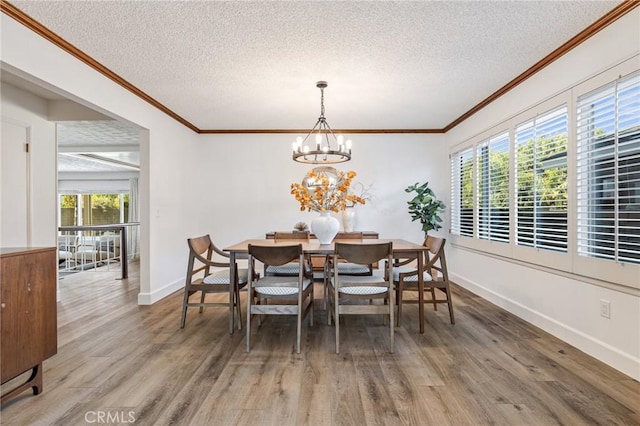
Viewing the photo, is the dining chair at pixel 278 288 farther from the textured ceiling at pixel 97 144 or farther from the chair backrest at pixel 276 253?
the textured ceiling at pixel 97 144

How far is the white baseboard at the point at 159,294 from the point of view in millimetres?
3930

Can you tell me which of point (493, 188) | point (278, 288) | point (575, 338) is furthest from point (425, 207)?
point (278, 288)

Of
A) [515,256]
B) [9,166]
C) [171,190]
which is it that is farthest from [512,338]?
[9,166]

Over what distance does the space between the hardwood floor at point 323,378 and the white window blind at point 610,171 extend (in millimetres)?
858

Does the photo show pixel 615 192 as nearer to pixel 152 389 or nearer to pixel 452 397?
pixel 452 397

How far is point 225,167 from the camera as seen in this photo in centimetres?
547

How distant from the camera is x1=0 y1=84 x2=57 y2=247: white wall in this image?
12.2ft

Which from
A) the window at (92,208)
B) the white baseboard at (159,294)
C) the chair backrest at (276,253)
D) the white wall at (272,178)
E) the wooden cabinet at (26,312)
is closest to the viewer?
the wooden cabinet at (26,312)

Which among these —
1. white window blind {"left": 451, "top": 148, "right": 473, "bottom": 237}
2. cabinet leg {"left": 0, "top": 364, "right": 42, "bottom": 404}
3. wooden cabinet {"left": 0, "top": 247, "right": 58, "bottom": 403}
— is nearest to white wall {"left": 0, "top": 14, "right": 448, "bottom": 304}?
white window blind {"left": 451, "top": 148, "right": 473, "bottom": 237}

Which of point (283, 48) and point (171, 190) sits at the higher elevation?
point (283, 48)

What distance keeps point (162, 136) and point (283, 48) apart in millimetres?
2382

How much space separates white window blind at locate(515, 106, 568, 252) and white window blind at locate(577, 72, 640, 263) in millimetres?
194

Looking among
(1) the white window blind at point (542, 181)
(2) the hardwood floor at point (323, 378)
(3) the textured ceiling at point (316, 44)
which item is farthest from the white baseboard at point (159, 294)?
(1) the white window blind at point (542, 181)

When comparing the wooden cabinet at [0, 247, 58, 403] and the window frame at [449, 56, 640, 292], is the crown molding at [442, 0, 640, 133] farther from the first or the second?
the wooden cabinet at [0, 247, 58, 403]
